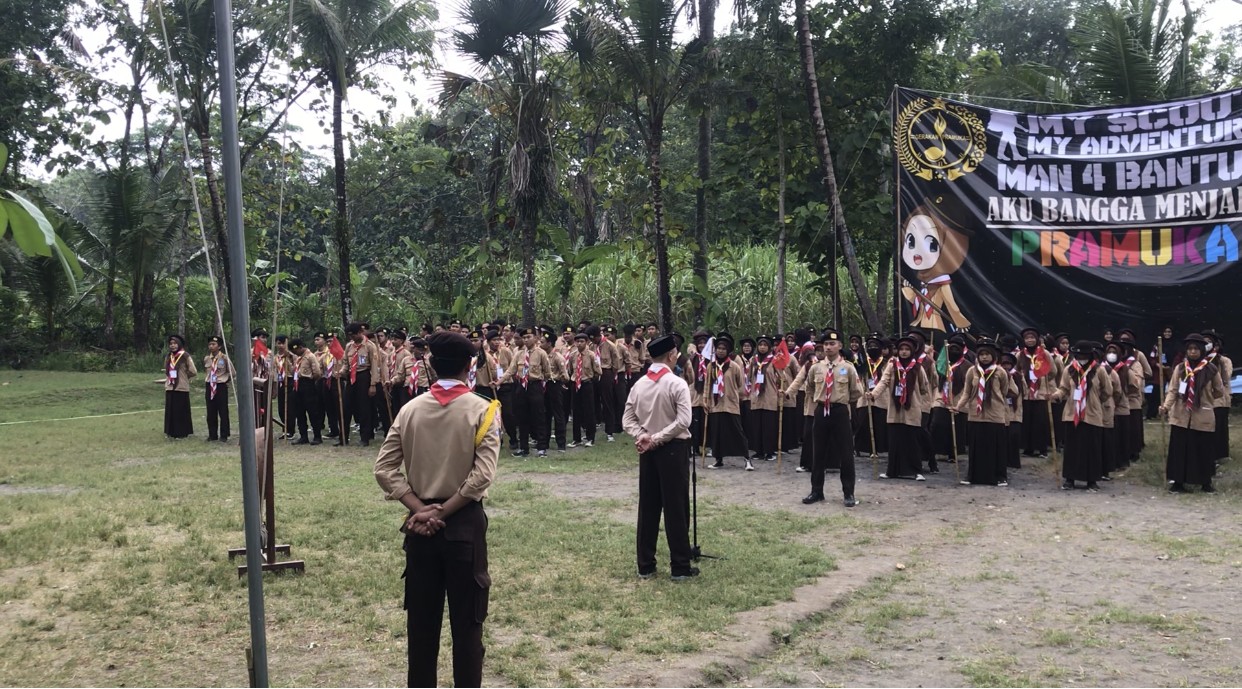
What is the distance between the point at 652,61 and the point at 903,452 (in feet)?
23.6

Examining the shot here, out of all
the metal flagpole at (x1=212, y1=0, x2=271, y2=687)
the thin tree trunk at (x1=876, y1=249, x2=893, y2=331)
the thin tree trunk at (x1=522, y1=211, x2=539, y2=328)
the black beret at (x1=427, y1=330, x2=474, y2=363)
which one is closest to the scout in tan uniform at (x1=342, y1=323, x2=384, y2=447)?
the thin tree trunk at (x1=522, y1=211, x2=539, y2=328)

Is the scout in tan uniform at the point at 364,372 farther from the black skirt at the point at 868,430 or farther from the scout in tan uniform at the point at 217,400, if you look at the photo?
the black skirt at the point at 868,430

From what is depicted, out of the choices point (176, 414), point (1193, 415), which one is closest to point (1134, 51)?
point (1193, 415)

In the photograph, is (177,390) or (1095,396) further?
(177,390)

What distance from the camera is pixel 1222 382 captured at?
1181cm

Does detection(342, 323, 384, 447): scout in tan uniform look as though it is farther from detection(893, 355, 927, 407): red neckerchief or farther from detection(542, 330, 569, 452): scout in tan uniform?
detection(893, 355, 927, 407): red neckerchief

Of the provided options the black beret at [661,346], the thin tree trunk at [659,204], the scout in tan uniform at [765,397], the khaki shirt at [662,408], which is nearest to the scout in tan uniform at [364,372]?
the thin tree trunk at [659,204]

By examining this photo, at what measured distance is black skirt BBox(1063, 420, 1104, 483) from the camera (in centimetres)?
1238

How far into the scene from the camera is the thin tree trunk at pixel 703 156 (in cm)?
1741

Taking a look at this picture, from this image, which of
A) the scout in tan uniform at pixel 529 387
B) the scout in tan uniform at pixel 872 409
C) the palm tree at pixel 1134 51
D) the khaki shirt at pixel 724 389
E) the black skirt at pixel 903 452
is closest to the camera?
the black skirt at pixel 903 452

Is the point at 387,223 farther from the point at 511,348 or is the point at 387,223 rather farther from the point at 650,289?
the point at 511,348

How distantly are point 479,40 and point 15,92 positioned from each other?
12.4m

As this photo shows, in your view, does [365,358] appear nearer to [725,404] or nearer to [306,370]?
[306,370]

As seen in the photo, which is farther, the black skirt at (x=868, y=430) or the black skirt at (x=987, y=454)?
the black skirt at (x=868, y=430)
